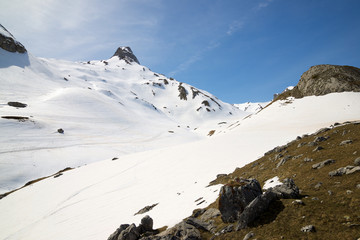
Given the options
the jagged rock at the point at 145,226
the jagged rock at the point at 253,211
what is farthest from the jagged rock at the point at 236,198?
the jagged rock at the point at 145,226

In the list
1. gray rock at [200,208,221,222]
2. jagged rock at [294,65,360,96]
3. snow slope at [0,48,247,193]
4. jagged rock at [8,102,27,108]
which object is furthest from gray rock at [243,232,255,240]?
jagged rock at [8,102,27,108]

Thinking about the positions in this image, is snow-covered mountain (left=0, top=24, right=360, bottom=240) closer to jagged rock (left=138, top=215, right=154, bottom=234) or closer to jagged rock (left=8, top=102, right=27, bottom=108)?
jagged rock (left=8, top=102, right=27, bottom=108)

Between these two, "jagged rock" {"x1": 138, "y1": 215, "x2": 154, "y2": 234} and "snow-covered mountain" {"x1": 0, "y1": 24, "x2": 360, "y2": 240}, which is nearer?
"jagged rock" {"x1": 138, "y1": 215, "x2": 154, "y2": 234}

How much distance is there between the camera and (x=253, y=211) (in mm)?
8367

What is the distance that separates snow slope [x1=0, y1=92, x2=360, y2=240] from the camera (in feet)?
58.1

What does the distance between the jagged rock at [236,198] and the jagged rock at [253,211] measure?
829 mm

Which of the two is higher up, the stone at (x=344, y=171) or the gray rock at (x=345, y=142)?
the gray rock at (x=345, y=142)

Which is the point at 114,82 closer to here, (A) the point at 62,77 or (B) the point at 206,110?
(A) the point at 62,77

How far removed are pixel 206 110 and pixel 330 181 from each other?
163 m

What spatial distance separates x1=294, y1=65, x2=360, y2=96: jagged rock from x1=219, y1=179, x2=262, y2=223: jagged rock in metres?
45.3

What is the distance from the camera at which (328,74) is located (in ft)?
147

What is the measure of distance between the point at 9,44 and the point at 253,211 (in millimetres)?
180745

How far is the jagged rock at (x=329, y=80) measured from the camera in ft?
134

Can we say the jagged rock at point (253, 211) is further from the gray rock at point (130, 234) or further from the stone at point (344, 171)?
the gray rock at point (130, 234)
